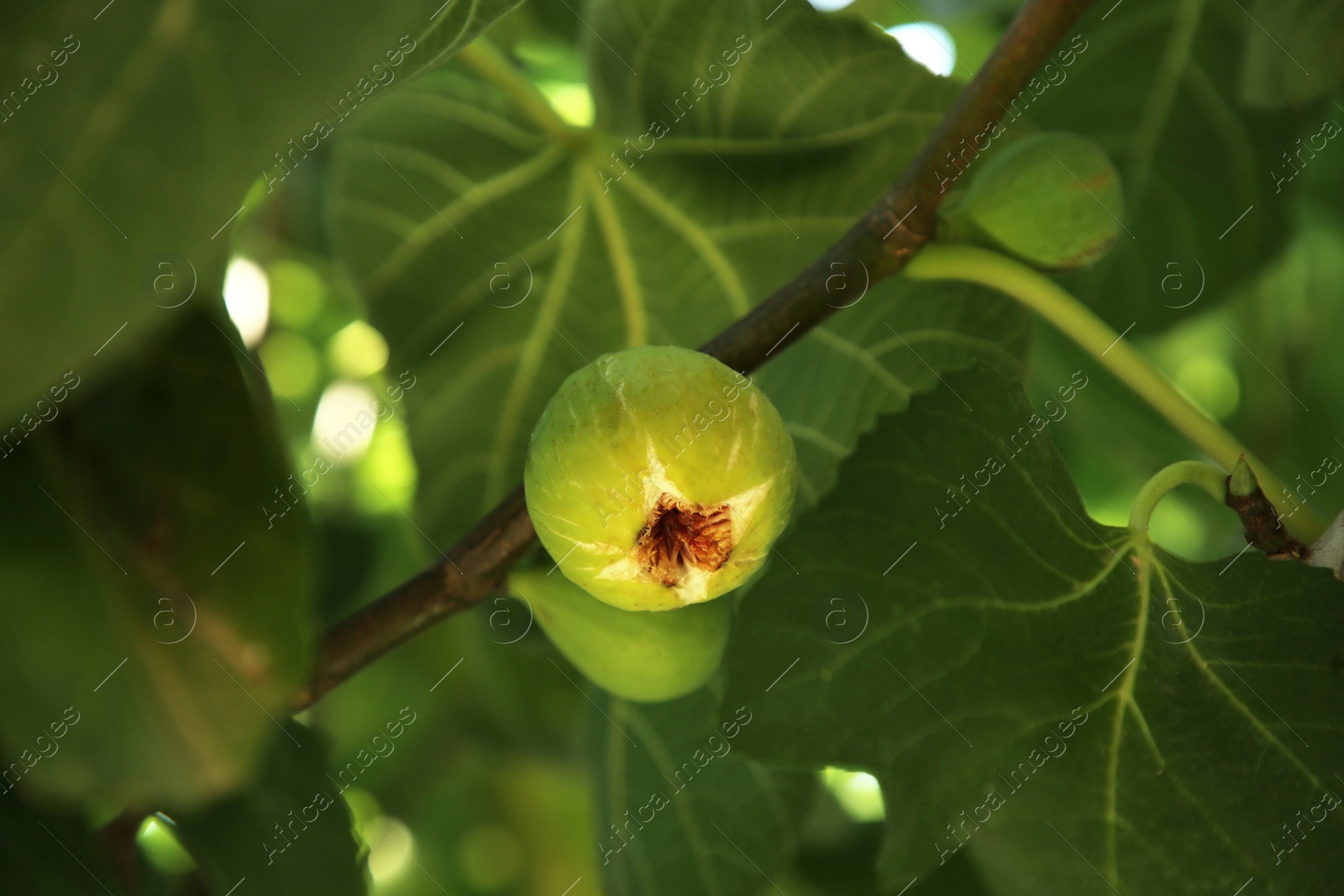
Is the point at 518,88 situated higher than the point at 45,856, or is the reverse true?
the point at 518,88

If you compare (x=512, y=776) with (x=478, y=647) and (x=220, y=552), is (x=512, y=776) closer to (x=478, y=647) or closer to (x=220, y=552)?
(x=478, y=647)

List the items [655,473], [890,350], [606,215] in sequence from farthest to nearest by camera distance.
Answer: [606,215] < [890,350] < [655,473]

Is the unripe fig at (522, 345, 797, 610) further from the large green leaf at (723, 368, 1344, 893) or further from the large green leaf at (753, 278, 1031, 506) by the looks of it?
the large green leaf at (753, 278, 1031, 506)

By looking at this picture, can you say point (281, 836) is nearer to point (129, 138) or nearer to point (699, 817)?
point (699, 817)

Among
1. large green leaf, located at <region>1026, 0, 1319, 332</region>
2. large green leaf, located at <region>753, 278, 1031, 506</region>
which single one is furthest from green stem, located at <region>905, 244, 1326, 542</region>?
large green leaf, located at <region>1026, 0, 1319, 332</region>

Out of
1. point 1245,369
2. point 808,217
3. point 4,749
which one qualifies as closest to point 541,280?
point 808,217

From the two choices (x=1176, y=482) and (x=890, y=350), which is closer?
(x=1176, y=482)

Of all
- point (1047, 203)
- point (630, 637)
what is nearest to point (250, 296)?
point (630, 637)
